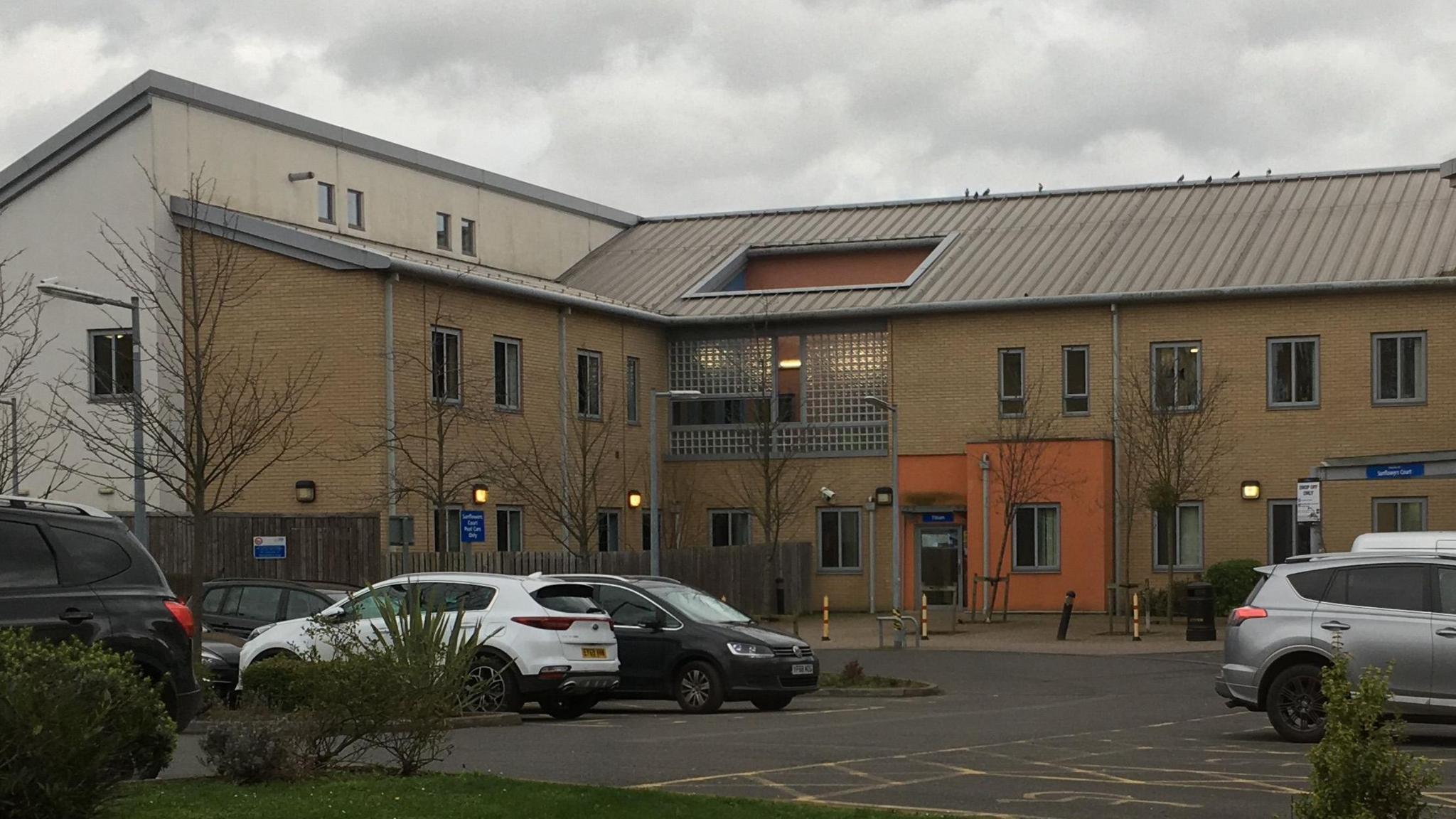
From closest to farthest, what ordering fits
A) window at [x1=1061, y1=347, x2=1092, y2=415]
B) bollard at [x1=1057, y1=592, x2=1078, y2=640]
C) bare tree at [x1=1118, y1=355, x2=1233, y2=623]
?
bollard at [x1=1057, y1=592, x2=1078, y2=640], bare tree at [x1=1118, y1=355, x2=1233, y2=623], window at [x1=1061, y1=347, x2=1092, y2=415]

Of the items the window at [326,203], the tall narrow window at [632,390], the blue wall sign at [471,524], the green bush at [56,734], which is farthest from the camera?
the tall narrow window at [632,390]

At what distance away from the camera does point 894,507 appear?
3922 cm

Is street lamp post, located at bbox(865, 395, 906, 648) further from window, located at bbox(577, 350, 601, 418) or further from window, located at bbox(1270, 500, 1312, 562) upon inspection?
window, located at bbox(1270, 500, 1312, 562)

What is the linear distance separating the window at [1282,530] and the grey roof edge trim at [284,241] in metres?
18.9

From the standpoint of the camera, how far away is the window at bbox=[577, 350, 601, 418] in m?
41.7

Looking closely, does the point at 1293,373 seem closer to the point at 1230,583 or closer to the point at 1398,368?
the point at 1398,368

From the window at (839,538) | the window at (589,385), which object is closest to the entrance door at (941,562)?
the window at (839,538)

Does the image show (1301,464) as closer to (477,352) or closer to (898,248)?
(898,248)

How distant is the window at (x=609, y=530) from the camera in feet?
140

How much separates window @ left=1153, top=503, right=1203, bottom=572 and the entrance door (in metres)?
4.41

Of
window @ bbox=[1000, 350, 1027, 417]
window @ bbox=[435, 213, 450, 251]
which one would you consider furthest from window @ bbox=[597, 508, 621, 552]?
window @ bbox=[1000, 350, 1027, 417]

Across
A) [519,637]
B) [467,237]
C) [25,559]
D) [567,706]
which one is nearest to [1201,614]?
[567,706]

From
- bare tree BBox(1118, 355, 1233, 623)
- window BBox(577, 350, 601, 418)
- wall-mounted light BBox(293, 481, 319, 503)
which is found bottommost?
wall-mounted light BBox(293, 481, 319, 503)

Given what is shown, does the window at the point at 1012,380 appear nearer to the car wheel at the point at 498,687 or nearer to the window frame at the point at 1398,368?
the window frame at the point at 1398,368
